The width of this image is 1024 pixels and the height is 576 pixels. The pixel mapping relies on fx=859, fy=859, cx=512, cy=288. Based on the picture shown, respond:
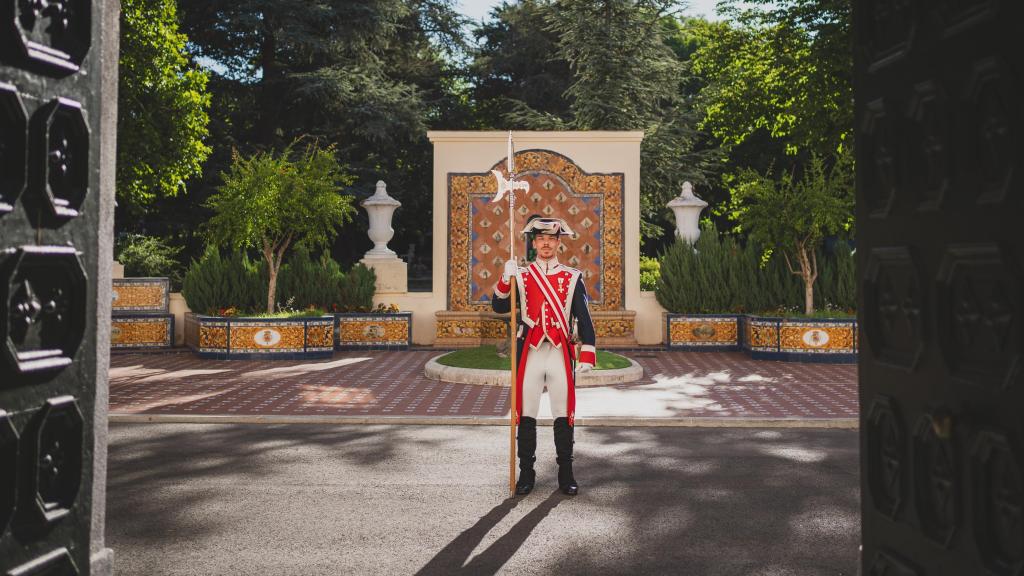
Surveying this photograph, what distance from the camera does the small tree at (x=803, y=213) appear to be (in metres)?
15.9

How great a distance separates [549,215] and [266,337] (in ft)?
20.9

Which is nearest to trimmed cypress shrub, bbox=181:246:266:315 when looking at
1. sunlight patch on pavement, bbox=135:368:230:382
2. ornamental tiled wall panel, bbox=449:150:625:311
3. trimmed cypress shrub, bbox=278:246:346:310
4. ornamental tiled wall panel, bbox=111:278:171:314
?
trimmed cypress shrub, bbox=278:246:346:310

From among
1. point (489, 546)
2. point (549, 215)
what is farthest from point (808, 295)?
point (489, 546)

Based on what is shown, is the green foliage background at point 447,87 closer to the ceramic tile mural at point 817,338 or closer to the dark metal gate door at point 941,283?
the ceramic tile mural at point 817,338

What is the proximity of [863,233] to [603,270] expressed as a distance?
52.0ft

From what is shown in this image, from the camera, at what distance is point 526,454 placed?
6484mm

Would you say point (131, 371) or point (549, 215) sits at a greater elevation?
point (549, 215)

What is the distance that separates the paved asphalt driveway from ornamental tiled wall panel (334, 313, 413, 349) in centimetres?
924

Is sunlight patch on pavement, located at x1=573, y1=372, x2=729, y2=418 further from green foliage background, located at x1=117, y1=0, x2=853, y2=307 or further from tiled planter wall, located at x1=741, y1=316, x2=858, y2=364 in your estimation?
green foliage background, located at x1=117, y1=0, x2=853, y2=307

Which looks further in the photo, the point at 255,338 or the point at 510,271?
the point at 255,338

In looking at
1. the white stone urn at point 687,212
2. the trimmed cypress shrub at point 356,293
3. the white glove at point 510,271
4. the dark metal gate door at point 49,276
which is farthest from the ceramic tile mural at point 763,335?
the dark metal gate door at point 49,276

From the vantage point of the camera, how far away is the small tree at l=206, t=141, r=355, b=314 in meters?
16.0

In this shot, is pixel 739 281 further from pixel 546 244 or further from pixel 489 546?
pixel 489 546

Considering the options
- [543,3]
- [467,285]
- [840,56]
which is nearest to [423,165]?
[543,3]
